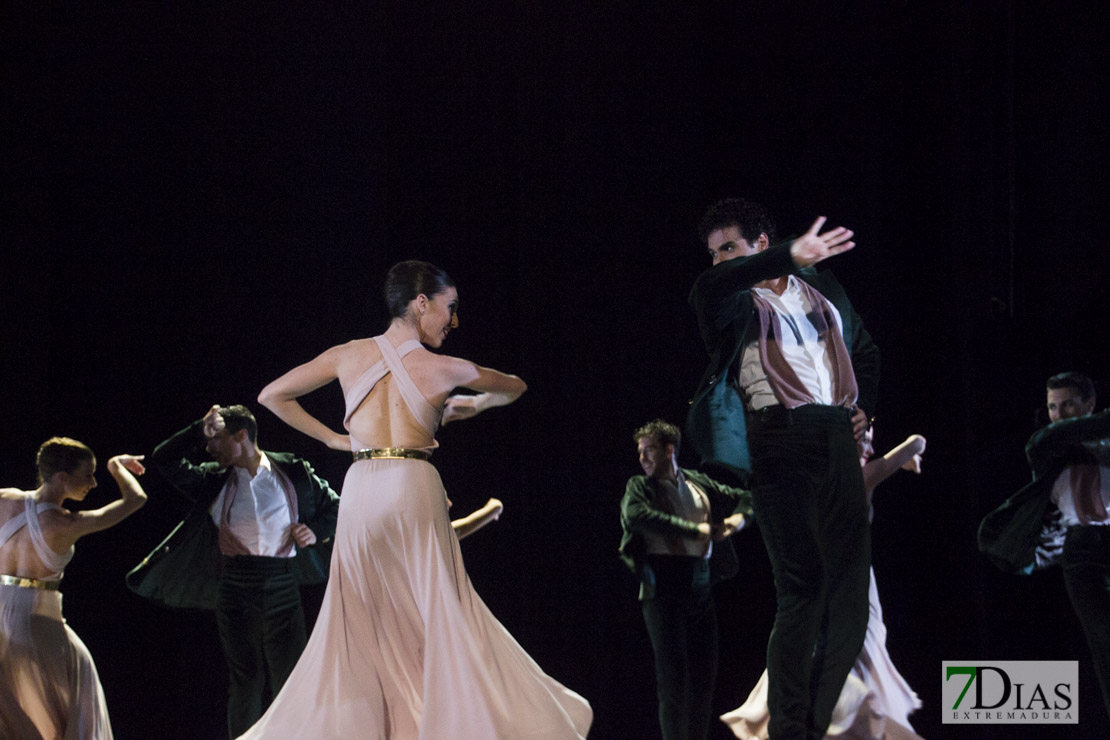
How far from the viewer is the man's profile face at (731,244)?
11.1ft

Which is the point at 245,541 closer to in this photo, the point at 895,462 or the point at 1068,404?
the point at 895,462

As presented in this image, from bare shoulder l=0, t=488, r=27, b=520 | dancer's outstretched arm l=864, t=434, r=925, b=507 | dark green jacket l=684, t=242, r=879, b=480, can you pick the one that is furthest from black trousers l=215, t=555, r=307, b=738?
dancer's outstretched arm l=864, t=434, r=925, b=507

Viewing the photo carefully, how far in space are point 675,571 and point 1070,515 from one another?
163 centimetres

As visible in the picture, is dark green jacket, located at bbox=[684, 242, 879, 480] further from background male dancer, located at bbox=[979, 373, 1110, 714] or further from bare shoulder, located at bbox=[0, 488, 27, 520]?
bare shoulder, located at bbox=[0, 488, 27, 520]

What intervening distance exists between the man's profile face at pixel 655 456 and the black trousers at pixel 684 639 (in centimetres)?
40

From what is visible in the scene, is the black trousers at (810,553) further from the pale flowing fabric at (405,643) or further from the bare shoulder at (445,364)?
the bare shoulder at (445,364)

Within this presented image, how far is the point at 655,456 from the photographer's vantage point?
4.31 m

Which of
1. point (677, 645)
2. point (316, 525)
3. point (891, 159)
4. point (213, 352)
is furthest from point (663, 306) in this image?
point (213, 352)

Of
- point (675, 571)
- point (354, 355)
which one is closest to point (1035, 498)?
point (675, 571)

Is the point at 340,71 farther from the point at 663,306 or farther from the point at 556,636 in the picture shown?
the point at 556,636

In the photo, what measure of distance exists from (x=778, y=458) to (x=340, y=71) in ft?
10.7

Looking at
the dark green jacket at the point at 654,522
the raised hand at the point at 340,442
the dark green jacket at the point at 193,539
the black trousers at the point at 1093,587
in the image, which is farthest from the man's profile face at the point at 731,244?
the dark green jacket at the point at 193,539

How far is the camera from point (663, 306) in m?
4.75

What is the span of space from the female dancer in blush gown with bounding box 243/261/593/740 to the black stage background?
1261 millimetres
